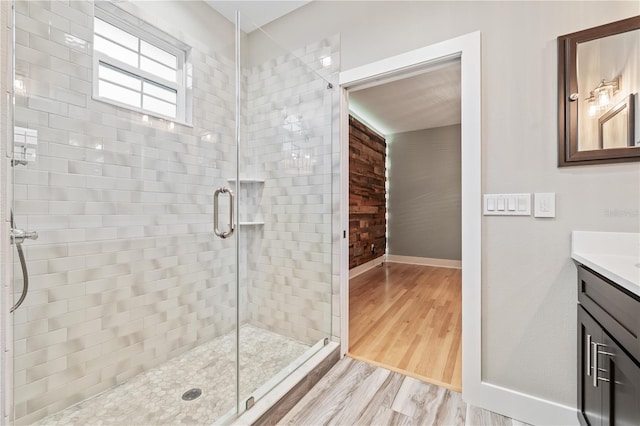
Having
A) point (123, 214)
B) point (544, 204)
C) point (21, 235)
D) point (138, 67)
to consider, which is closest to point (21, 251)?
point (21, 235)

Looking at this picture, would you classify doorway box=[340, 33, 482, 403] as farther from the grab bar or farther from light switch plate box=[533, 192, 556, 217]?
the grab bar

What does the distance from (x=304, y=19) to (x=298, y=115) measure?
78cm

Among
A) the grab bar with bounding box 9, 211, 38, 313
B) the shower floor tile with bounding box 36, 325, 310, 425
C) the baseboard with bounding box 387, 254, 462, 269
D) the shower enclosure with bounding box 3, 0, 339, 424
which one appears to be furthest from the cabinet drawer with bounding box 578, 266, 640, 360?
the baseboard with bounding box 387, 254, 462, 269

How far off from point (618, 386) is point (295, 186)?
74.8 inches

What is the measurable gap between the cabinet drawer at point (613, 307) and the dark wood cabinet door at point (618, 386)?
0.14 ft

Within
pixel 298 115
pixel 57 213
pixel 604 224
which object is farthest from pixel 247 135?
pixel 604 224

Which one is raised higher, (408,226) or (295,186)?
(295,186)

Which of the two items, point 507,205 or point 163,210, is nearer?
point 507,205

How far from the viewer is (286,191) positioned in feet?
7.20

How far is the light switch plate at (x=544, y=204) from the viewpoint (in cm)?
135

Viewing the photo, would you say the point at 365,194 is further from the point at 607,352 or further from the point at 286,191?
the point at 607,352

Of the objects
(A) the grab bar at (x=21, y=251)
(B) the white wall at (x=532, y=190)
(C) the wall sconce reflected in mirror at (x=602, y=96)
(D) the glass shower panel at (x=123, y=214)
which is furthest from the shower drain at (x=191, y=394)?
(C) the wall sconce reflected in mirror at (x=602, y=96)

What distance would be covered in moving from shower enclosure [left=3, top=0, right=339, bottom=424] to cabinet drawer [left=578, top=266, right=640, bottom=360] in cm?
139

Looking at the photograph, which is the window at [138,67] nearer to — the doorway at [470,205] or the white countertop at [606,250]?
the doorway at [470,205]
